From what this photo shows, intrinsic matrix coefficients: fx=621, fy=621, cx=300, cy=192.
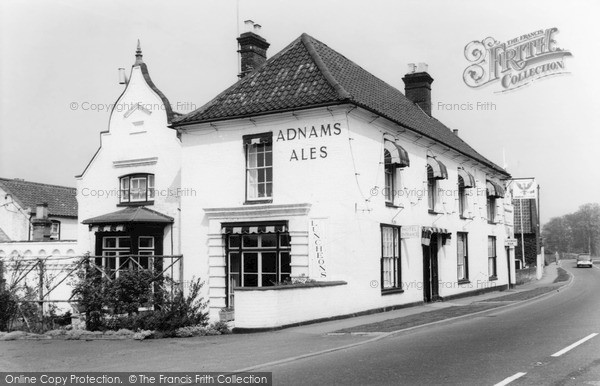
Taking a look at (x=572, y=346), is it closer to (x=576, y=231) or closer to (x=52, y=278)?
(x=52, y=278)

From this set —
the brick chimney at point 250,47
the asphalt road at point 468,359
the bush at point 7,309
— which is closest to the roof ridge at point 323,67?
the brick chimney at point 250,47

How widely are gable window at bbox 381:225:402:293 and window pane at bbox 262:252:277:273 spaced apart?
12.3 feet

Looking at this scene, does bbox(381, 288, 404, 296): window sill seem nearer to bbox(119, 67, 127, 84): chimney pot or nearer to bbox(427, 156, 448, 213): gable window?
bbox(427, 156, 448, 213): gable window

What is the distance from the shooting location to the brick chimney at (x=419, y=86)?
3303cm

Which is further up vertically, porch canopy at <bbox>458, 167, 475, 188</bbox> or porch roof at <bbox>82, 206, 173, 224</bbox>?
porch canopy at <bbox>458, 167, 475, 188</bbox>

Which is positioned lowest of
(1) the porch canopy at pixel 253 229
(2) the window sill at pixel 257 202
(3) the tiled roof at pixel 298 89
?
(1) the porch canopy at pixel 253 229

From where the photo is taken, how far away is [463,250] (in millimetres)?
29422

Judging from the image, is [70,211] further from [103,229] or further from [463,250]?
[463,250]

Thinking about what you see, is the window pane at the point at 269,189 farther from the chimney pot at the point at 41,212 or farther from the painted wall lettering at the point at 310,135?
the chimney pot at the point at 41,212

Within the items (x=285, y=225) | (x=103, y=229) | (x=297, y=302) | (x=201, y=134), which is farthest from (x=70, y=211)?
(x=297, y=302)

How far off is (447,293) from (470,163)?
25.2ft

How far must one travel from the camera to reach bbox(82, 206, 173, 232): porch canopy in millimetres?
22188

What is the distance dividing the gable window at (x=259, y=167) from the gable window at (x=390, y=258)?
4.21m

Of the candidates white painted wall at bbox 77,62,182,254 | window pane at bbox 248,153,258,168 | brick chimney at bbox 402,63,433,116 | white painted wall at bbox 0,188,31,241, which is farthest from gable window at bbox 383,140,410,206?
white painted wall at bbox 0,188,31,241
